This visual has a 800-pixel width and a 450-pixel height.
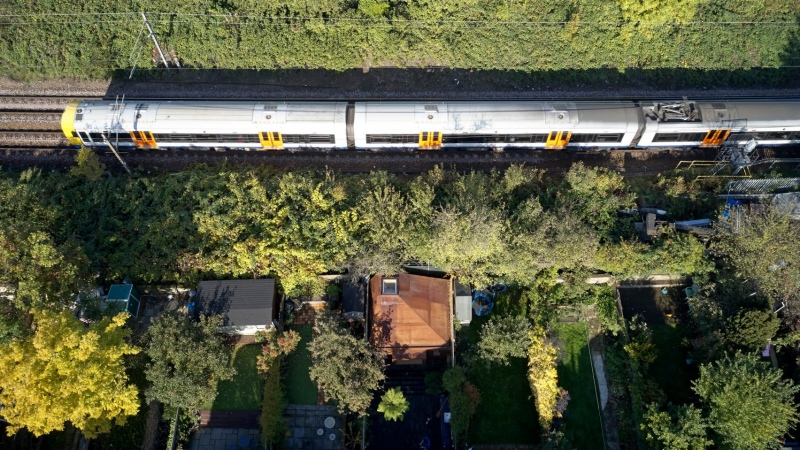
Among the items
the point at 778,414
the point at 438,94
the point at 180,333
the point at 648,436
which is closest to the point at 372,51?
the point at 438,94

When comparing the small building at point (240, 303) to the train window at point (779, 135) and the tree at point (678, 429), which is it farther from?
the train window at point (779, 135)

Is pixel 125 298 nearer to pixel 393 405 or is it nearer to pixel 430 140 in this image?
pixel 393 405

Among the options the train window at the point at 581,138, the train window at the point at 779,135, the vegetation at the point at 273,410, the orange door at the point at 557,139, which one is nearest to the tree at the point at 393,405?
the vegetation at the point at 273,410

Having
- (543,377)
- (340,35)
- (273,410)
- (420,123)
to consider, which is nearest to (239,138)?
(340,35)

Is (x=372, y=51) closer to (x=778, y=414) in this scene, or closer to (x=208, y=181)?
(x=208, y=181)

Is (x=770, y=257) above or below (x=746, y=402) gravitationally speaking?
above
